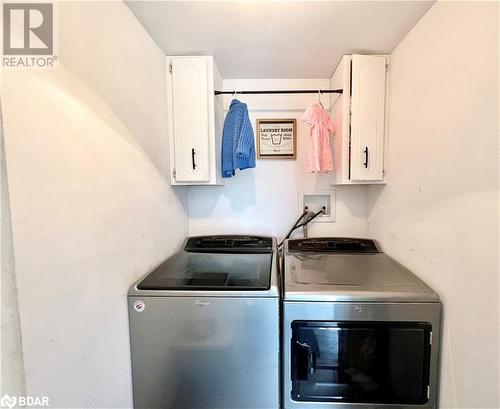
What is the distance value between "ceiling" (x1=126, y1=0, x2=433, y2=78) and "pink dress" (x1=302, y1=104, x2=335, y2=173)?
33cm

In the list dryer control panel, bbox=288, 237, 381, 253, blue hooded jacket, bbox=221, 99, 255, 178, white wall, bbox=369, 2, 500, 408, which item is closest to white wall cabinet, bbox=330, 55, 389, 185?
white wall, bbox=369, 2, 500, 408

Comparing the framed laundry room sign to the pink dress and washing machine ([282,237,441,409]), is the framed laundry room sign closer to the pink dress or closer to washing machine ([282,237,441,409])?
the pink dress

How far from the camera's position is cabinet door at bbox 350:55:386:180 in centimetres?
142

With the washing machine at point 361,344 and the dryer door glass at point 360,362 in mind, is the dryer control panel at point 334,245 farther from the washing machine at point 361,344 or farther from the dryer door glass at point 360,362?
the dryer door glass at point 360,362

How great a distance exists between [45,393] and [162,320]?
45cm

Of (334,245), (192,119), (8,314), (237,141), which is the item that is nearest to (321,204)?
(334,245)

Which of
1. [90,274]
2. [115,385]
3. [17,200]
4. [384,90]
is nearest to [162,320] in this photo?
[115,385]

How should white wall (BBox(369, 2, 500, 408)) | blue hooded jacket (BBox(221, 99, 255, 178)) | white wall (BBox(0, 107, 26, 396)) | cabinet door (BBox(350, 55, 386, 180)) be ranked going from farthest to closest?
blue hooded jacket (BBox(221, 99, 255, 178)) < cabinet door (BBox(350, 55, 386, 180)) < white wall (BBox(369, 2, 500, 408)) < white wall (BBox(0, 107, 26, 396))

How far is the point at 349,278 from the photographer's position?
1.18m

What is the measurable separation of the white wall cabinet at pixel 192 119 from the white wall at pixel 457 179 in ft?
3.59

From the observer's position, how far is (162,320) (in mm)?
1056

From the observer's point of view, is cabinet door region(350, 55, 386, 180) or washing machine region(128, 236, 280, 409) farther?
cabinet door region(350, 55, 386, 180)

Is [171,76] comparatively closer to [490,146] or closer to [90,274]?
[90,274]

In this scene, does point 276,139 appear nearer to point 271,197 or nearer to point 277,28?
point 271,197
